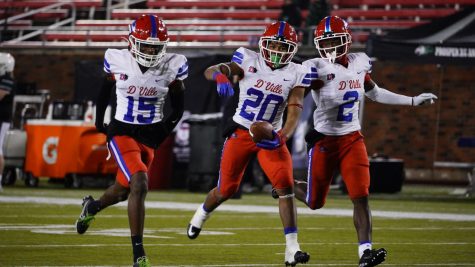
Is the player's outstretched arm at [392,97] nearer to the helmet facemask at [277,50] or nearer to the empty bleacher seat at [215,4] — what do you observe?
the helmet facemask at [277,50]

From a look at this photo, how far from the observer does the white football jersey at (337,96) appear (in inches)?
329

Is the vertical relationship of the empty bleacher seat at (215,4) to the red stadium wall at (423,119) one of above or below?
above

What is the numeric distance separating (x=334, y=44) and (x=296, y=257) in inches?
59.9

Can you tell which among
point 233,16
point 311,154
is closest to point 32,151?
point 233,16

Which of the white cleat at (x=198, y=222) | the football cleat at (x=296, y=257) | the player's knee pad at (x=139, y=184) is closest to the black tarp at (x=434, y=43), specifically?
the white cleat at (x=198, y=222)

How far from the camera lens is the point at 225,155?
867 cm

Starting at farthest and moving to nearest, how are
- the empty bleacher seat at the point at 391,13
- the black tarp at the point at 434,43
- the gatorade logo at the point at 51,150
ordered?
1. the empty bleacher seat at the point at 391,13
2. the gatorade logo at the point at 51,150
3. the black tarp at the point at 434,43

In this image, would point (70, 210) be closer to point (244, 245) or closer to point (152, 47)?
point (244, 245)

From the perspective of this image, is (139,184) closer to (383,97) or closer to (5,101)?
(383,97)

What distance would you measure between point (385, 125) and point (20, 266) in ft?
50.7

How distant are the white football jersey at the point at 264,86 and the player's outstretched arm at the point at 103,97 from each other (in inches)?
34.0

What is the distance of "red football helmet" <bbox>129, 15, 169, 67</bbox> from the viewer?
8109 millimetres

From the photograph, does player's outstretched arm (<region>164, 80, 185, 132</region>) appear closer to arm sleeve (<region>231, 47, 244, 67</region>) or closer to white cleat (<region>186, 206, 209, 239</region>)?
arm sleeve (<region>231, 47, 244, 67</region>)

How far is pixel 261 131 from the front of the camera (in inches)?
317
